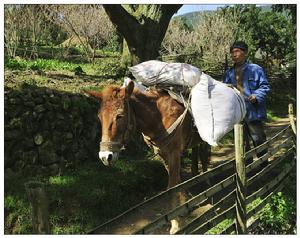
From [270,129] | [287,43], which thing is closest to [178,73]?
[270,129]

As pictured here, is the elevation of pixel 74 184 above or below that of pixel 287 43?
below

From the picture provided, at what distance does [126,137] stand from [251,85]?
2.39 meters

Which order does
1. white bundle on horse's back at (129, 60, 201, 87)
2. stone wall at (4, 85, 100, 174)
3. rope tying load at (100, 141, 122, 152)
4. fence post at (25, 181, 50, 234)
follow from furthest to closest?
1. stone wall at (4, 85, 100, 174)
2. white bundle on horse's back at (129, 60, 201, 87)
3. rope tying load at (100, 141, 122, 152)
4. fence post at (25, 181, 50, 234)

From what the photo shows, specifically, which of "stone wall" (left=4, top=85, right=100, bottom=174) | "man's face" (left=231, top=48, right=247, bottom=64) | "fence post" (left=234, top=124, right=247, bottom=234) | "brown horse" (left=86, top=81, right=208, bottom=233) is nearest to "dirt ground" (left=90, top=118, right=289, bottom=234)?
"brown horse" (left=86, top=81, right=208, bottom=233)

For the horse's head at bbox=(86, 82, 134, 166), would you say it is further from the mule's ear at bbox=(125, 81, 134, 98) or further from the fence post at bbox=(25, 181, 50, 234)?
the fence post at bbox=(25, 181, 50, 234)

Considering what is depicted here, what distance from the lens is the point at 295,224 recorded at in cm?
435

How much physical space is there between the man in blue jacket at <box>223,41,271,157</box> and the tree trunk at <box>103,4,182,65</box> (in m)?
2.82

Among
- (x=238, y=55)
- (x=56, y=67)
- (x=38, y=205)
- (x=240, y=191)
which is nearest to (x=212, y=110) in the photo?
(x=240, y=191)

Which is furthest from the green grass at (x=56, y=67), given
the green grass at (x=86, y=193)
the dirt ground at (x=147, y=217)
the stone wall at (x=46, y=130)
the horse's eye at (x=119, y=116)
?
the horse's eye at (x=119, y=116)

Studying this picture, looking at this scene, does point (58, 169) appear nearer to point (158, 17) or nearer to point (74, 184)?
point (74, 184)

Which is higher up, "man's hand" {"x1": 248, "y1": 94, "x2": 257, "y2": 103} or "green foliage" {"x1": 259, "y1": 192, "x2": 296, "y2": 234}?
"man's hand" {"x1": 248, "y1": 94, "x2": 257, "y2": 103}

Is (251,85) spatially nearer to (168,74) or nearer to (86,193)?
(168,74)

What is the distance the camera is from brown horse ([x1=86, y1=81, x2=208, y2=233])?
3.88 m

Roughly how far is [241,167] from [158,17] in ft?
16.5
